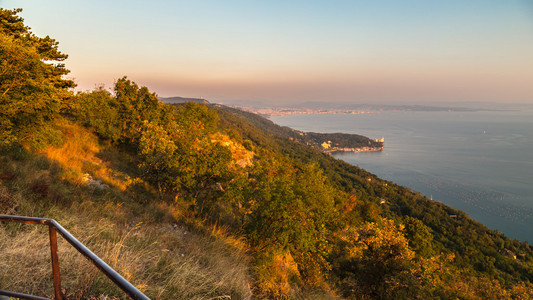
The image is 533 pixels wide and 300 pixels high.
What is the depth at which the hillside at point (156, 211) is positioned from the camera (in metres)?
3.97

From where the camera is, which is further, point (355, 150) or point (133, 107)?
point (355, 150)

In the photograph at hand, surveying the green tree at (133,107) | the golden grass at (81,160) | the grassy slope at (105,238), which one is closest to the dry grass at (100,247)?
the grassy slope at (105,238)

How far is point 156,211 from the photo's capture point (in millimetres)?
9398

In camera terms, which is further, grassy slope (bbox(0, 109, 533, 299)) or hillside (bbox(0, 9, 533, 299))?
hillside (bbox(0, 9, 533, 299))

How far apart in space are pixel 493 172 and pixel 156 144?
6308 inches

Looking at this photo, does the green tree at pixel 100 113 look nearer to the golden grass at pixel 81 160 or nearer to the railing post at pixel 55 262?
the golden grass at pixel 81 160

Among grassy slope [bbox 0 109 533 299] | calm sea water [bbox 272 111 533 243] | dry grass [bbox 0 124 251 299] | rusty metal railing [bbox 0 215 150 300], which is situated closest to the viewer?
A: rusty metal railing [bbox 0 215 150 300]

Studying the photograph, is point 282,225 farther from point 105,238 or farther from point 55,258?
→ point 55,258

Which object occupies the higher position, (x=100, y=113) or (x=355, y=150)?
(x=100, y=113)

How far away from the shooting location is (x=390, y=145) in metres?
181

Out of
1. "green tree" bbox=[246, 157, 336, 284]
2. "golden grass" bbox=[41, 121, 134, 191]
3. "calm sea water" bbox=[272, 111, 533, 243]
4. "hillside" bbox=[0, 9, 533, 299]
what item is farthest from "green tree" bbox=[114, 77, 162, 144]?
"calm sea water" bbox=[272, 111, 533, 243]

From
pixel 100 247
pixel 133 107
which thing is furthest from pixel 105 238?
pixel 133 107

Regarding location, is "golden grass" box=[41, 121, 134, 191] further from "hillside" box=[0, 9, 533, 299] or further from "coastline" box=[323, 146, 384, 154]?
"coastline" box=[323, 146, 384, 154]

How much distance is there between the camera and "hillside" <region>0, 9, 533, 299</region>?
397 cm
